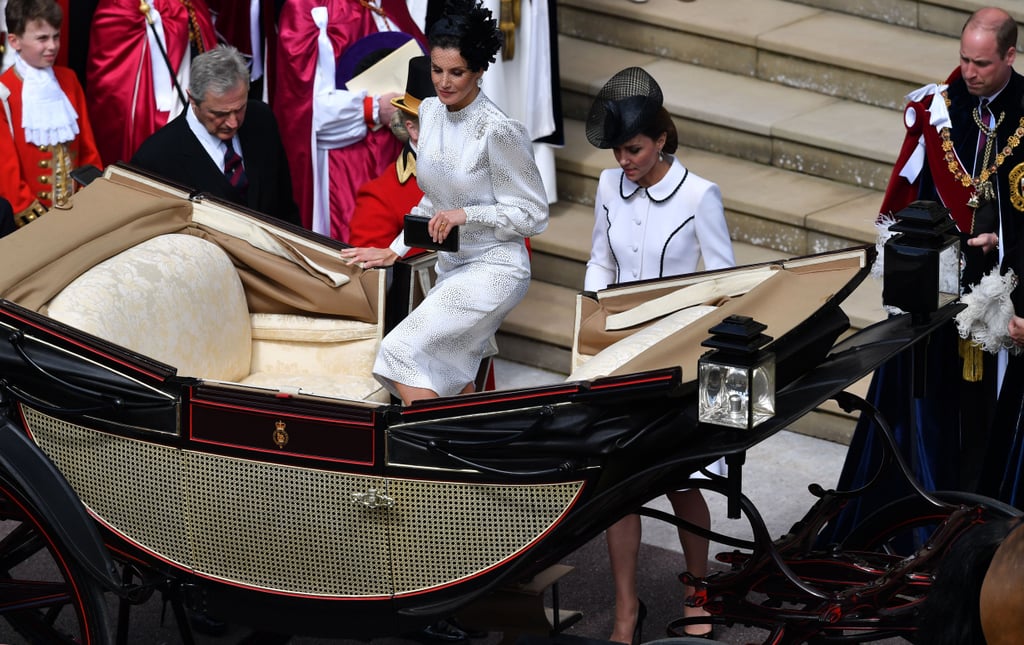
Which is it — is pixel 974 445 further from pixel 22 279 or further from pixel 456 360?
pixel 22 279

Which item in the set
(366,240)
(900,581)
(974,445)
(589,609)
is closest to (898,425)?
(974,445)

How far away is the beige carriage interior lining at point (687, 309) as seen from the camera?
13.1 feet

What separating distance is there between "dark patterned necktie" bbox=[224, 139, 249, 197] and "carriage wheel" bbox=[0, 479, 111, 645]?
1.52m

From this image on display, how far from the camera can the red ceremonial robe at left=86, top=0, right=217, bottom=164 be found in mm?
6352

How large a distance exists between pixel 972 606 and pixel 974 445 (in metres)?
1.95

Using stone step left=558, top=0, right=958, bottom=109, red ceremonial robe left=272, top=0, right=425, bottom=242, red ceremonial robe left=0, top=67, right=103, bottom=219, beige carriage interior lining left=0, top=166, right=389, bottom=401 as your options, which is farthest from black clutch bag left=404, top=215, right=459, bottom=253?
stone step left=558, top=0, right=958, bottom=109

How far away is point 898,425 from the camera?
199 inches

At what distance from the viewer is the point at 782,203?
262 inches

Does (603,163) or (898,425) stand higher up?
(603,163)

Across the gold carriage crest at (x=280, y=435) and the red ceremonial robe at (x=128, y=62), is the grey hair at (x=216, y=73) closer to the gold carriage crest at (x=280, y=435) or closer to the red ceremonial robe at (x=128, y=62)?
the red ceremonial robe at (x=128, y=62)

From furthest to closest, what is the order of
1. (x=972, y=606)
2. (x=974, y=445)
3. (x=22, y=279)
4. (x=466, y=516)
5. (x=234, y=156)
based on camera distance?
(x=234, y=156) → (x=974, y=445) → (x=22, y=279) → (x=466, y=516) → (x=972, y=606)

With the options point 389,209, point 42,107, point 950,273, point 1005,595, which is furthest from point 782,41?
point 1005,595

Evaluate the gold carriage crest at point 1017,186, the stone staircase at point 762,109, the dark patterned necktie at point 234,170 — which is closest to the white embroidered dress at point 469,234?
the dark patterned necktie at point 234,170

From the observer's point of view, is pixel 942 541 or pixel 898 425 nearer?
pixel 942 541
